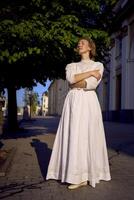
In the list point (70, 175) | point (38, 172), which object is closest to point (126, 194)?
point (70, 175)

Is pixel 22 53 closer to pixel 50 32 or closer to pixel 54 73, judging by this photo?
pixel 50 32

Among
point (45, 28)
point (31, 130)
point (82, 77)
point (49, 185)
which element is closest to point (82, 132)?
point (82, 77)

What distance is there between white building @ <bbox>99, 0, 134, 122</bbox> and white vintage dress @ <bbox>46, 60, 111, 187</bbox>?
101 ft

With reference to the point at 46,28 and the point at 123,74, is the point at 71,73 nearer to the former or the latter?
the point at 46,28

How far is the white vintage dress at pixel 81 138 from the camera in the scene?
7.53 m

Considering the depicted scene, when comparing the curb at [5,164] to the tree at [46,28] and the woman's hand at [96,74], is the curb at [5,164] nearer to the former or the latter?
the tree at [46,28]

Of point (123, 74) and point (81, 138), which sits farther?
point (123, 74)

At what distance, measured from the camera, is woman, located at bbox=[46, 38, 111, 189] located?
754cm

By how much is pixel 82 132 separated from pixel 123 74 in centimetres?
3670

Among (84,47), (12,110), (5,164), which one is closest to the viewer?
(84,47)

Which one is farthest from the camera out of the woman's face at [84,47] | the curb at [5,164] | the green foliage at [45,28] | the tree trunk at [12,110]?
the tree trunk at [12,110]

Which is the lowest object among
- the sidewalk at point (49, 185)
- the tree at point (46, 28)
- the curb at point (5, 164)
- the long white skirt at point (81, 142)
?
the curb at point (5, 164)

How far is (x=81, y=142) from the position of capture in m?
7.58

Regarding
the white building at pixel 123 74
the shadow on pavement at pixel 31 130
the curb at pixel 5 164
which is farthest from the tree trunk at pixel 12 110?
the white building at pixel 123 74
